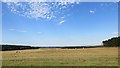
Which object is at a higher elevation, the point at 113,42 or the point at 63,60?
the point at 113,42

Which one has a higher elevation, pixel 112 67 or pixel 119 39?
pixel 119 39

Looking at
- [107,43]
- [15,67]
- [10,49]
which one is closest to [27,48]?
[10,49]

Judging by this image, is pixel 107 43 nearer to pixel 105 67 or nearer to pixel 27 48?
Result: pixel 27 48

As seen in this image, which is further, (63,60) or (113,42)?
(113,42)

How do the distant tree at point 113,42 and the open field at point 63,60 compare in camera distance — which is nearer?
the open field at point 63,60

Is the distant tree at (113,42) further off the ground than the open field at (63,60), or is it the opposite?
the distant tree at (113,42)

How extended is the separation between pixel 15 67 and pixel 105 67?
859 centimetres

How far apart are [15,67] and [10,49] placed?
59102 mm

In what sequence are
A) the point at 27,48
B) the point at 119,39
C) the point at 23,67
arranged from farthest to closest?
the point at 27,48 < the point at 119,39 < the point at 23,67

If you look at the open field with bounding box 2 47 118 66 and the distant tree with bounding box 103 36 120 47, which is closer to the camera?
the open field with bounding box 2 47 118 66

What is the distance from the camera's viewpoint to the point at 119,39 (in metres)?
87.0

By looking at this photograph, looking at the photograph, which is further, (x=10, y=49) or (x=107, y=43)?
(x=107, y=43)

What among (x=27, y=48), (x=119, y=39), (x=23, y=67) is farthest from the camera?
(x=27, y=48)

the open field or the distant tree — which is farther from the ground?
the distant tree
